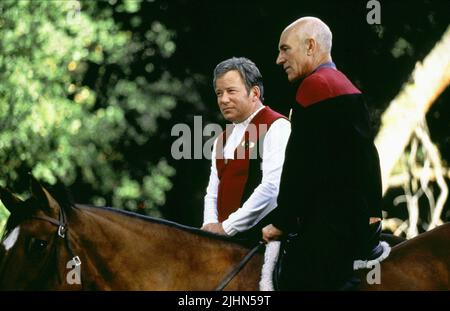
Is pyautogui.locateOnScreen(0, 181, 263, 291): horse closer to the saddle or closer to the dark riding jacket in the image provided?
the saddle

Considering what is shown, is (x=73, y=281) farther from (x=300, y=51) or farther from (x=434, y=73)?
(x=434, y=73)

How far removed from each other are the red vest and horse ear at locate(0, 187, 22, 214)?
114 centimetres

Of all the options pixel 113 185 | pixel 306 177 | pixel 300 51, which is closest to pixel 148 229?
pixel 306 177

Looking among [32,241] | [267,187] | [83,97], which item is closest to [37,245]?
[32,241]

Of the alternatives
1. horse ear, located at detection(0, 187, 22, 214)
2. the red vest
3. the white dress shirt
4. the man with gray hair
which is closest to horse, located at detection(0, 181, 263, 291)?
horse ear, located at detection(0, 187, 22, 214)

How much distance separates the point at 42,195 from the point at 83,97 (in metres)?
9.53

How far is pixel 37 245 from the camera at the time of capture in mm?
3580

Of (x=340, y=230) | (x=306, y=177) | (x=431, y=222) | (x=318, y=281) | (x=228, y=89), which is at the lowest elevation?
(x=431, y=222)

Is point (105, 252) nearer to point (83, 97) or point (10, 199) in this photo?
point (10, 199)

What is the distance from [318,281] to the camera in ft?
12.0

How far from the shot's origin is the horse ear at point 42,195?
3572mm

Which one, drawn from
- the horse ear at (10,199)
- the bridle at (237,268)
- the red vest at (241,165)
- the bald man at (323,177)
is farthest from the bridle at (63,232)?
the red vest at (241,165)

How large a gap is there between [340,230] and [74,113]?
Result: 30.2ft

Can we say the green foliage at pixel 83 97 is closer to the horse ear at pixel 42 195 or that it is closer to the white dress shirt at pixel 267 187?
the white dress shirt at pixel 267 187
